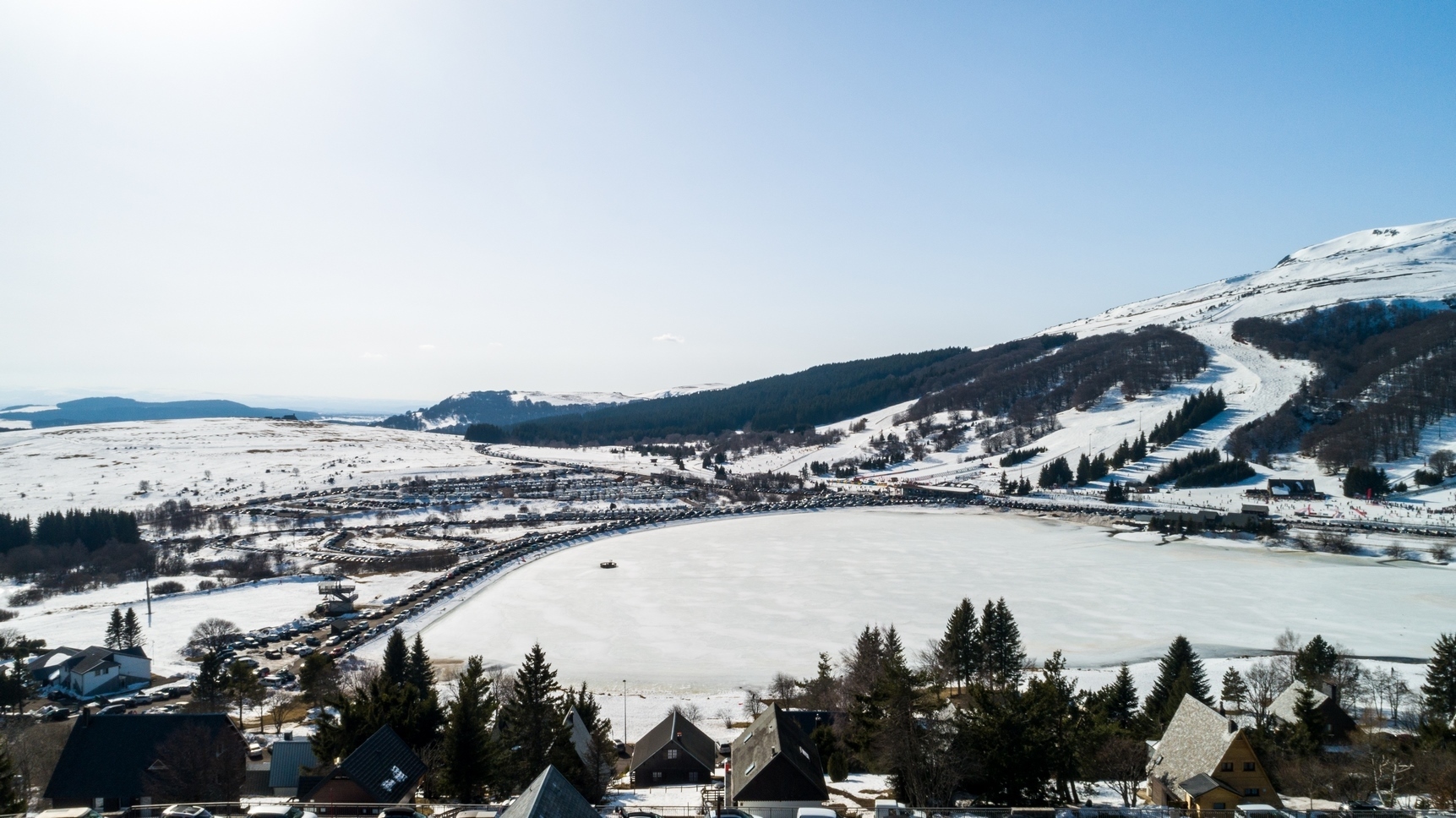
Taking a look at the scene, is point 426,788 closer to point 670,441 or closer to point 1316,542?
point 1316,542

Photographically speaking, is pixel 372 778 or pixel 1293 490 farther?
pixel 1293 490

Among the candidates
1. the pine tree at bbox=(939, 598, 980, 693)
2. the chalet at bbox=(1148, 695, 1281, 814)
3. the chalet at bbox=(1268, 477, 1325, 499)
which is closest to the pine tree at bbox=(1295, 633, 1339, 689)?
the chalet at bbox=(1148, 695, 1281, 814)

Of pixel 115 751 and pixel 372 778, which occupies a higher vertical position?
pixel 372 778

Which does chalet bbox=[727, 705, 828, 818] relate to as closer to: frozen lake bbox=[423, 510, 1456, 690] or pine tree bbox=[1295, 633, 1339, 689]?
frozen lake bbox=[423, 510, 1456, 690]

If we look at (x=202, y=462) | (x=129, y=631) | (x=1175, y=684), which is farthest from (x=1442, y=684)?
(x=202, y=462)

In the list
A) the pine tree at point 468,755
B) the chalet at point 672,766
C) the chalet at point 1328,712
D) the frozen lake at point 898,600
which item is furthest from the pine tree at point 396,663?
the chalet at point 1328,712

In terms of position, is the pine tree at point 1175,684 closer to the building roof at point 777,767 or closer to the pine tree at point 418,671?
the building roof at point 777,767

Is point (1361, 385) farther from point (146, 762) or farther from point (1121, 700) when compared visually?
point (146, 762)
